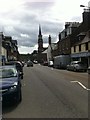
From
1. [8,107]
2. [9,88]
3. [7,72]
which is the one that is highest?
[7,72]

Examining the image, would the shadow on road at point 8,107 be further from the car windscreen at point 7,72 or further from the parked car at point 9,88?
the car windscreen at point 7,72

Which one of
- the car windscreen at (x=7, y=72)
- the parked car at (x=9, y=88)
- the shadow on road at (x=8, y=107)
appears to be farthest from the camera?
the car windscreen at (x=7, y=72)

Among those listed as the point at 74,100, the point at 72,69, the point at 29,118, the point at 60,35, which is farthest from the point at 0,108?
the point at 60,35

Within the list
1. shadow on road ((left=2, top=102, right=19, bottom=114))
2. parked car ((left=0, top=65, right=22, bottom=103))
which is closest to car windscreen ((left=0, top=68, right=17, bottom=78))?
parked car ((left=0, top=65, right=22, bottom=103))

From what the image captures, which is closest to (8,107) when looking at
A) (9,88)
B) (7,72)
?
(9,88)

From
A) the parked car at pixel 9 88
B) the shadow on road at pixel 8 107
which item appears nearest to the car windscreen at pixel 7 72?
the parked car at pixel 9 88

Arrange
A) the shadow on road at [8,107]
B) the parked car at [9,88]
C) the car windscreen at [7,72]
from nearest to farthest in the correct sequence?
the shadow on road at [8,107], the parked car at [9,88], the car windscreen at [7,72]

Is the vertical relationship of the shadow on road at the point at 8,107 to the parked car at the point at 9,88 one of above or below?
below

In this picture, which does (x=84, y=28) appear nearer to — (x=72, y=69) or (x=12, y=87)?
(x=72, y=69)

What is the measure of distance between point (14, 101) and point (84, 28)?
5807 centimetres

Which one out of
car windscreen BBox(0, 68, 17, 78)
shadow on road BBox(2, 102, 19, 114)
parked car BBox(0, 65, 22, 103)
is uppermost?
car windscreen BBox(0, 68, 17, 78)

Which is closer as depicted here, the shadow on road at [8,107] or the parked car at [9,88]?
the shadow on road at [8,107]

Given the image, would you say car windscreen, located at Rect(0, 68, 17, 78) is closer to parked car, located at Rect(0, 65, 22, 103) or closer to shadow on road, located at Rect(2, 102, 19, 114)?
parked car, located at Rect(0, 65, 22, 103)

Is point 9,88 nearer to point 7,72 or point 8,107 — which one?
point 8,107
